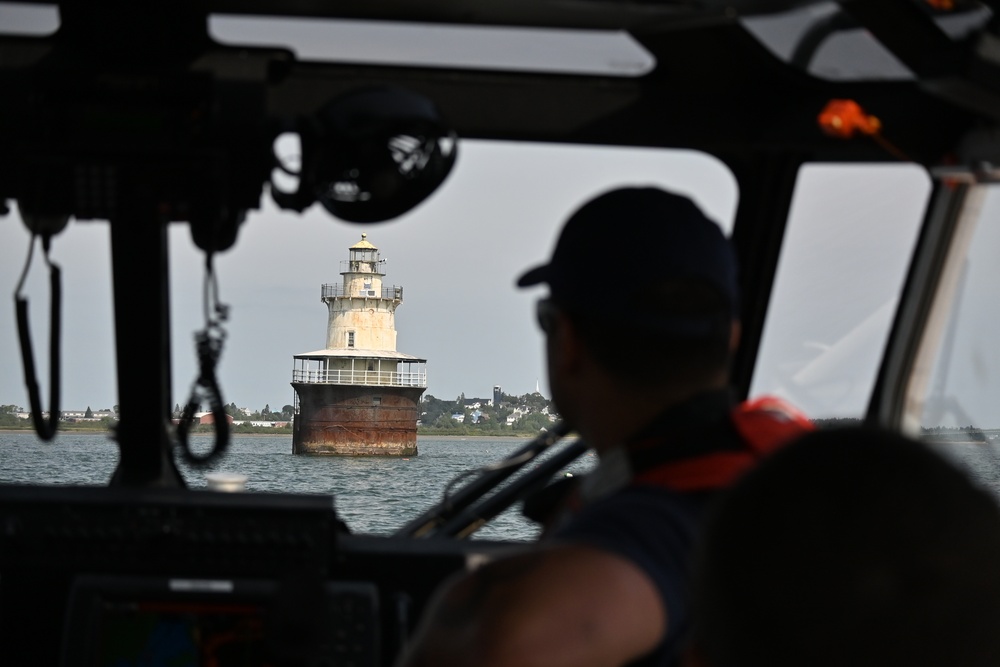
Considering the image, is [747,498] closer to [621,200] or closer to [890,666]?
[890,666]

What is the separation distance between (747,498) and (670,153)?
234 centimetres

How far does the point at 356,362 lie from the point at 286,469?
2846mm

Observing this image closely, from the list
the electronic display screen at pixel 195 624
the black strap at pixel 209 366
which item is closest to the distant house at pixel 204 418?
the black strap at pixel 209 366

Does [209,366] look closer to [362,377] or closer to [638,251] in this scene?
[638,251]

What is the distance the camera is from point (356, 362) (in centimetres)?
591

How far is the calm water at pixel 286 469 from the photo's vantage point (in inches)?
120

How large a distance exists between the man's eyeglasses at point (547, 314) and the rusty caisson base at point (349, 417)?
15.4ft

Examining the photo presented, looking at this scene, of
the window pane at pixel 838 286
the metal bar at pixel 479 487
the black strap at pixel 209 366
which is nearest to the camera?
the black strap at pixel 209 366

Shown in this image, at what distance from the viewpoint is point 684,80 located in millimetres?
2738

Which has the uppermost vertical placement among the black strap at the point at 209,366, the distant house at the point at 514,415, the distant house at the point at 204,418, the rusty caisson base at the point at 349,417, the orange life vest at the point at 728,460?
the orange life vest at the point at 728,460

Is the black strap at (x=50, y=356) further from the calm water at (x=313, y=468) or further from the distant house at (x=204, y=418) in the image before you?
the distant house at (x=204, y=418)

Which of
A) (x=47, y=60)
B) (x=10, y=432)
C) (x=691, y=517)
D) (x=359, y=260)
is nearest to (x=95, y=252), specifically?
(x=47, y=60)

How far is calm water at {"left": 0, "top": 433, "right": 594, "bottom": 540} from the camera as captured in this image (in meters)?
3.05

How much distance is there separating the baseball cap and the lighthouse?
246 cm
